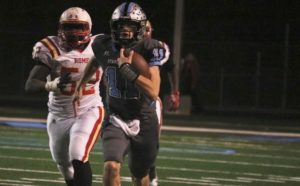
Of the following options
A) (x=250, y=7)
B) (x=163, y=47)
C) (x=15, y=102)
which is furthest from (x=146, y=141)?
(x=250, y=7)

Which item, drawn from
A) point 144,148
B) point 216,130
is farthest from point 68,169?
point 216,130

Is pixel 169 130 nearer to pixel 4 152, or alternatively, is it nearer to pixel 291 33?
pixel 4 152

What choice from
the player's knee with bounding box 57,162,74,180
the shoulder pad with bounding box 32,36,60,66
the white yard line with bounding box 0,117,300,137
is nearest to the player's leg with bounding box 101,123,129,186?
the player's knee with bounding box 57,162,74,180

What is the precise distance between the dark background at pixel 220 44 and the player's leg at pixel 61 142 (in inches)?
606

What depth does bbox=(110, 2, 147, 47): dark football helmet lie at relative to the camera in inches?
265

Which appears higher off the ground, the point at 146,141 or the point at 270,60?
the point at 146,141

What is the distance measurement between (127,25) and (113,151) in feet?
3.09

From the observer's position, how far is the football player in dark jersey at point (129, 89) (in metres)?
6.67

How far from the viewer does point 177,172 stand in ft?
34.6

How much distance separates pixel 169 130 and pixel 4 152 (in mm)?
4778

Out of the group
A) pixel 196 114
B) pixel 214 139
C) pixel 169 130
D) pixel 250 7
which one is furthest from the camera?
pixel 250 7

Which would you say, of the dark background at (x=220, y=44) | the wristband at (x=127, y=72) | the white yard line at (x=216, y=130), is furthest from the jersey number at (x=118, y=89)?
the dark background at (x=220, y=44)

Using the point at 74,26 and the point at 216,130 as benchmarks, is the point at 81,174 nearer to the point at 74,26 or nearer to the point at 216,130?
the point at 74,26

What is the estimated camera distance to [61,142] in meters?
7.38
